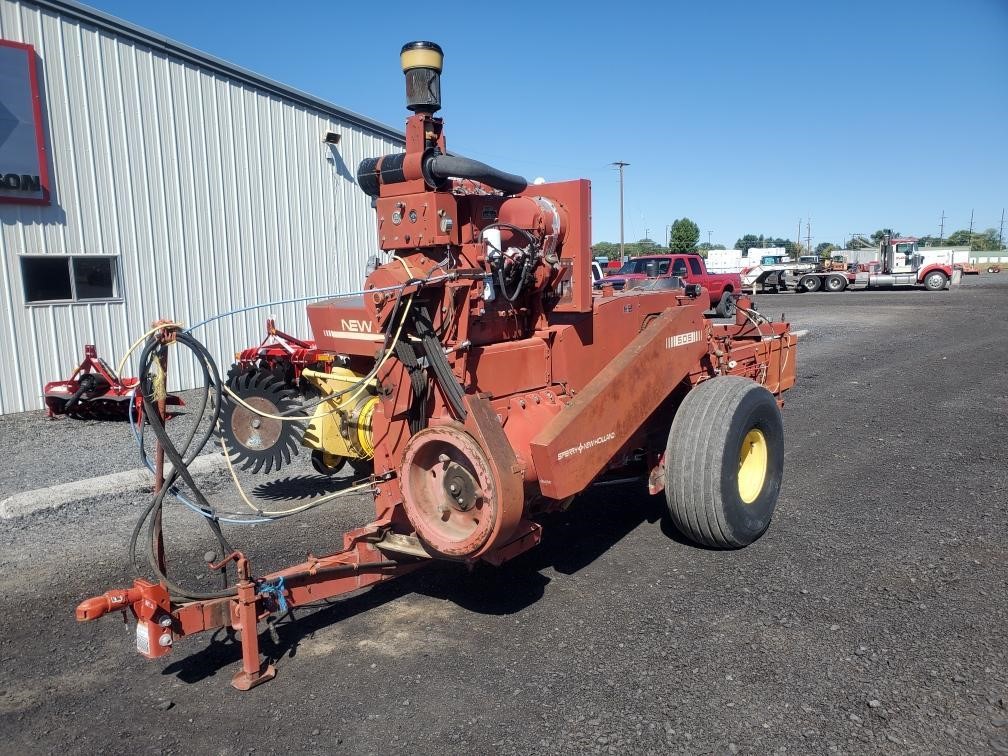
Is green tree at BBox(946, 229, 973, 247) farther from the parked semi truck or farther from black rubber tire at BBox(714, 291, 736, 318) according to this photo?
black rubber tire at BBox(714, 291, 736, 318)

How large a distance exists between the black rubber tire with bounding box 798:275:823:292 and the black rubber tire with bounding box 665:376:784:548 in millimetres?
31647

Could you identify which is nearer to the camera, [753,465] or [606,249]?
[753,465]

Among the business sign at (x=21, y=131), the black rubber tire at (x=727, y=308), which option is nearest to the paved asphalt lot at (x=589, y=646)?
the black rubber tire at (x=727, y=308)

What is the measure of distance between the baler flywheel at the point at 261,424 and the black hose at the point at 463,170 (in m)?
1.66

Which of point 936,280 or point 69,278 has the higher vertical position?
point 69,278

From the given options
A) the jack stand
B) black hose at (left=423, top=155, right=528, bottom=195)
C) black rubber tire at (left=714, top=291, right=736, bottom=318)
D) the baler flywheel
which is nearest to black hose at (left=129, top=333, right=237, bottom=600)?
the jack stand

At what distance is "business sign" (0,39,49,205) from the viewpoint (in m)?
8.52

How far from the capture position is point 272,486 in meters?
6.25

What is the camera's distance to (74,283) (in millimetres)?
9297

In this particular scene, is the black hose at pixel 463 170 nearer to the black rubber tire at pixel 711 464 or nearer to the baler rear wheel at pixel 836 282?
the black rubber tire at pixel 711 464

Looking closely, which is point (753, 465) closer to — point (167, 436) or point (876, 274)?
point (167, 436)

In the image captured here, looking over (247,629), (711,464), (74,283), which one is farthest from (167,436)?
(74,283)

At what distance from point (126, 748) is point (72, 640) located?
41.7 inches

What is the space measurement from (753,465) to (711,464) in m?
0.81
